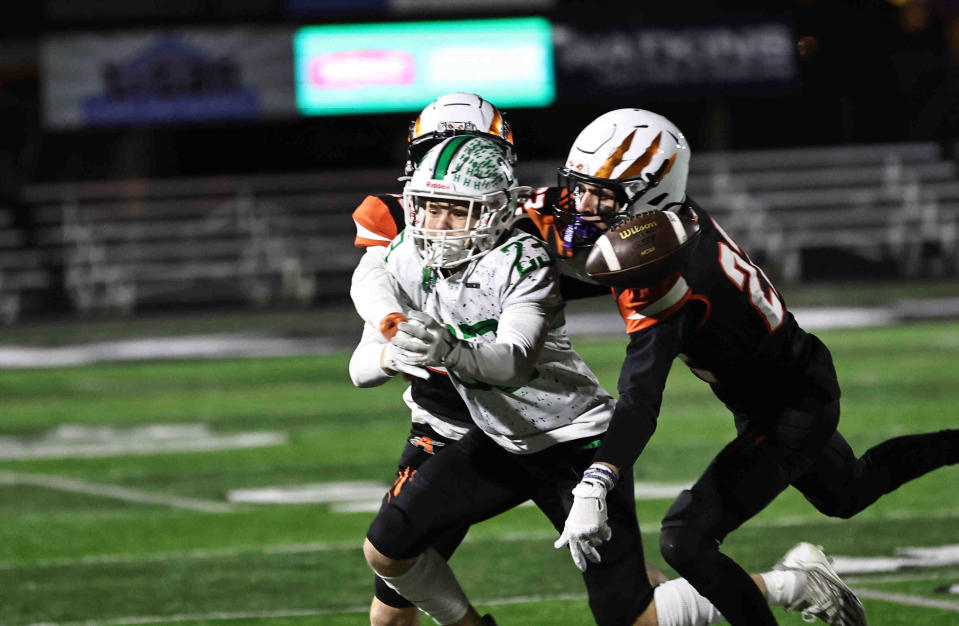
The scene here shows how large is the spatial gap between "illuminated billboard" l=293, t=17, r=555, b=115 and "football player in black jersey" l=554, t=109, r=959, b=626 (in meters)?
15.0

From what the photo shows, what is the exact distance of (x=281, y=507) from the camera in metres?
7.38

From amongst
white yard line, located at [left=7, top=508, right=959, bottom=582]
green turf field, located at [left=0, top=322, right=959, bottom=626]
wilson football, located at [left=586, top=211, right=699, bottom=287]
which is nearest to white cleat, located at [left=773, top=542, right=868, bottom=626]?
green turf field, located at [left=0, top=322, right=959, bottom=626]

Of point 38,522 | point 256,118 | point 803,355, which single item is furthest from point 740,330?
point 256,118

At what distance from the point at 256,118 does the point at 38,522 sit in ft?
40.5

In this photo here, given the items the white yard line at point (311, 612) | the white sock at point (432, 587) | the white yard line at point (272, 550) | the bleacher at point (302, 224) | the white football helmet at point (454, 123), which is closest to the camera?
the white sock at point (432, 587)

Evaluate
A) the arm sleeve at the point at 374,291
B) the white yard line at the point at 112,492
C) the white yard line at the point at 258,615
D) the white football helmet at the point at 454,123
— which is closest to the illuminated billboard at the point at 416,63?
the white yard line at the point at 112,492

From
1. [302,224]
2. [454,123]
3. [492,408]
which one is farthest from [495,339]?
[302,224]

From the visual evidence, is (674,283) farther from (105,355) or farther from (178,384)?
(105,355)

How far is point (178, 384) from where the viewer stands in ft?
39.9

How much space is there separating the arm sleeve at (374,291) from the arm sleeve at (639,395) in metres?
0.61

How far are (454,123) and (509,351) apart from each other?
4.53 feet

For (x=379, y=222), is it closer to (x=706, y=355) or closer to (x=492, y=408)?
(x=492, y=408)

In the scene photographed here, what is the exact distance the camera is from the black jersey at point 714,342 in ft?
12.8

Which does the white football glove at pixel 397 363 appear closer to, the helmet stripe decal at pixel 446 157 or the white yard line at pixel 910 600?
the helmet stripe decal at pixel 446 157
